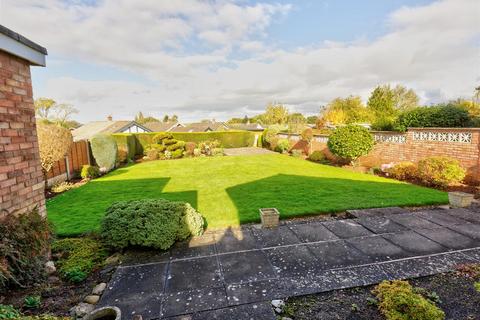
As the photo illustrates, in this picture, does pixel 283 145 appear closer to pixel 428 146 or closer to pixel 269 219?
pixel 428 146

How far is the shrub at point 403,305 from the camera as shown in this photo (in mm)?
2113

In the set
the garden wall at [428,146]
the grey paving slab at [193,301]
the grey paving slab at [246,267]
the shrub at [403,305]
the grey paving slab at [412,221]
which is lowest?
the grey paving slab at [412,221]

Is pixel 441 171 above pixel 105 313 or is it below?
above

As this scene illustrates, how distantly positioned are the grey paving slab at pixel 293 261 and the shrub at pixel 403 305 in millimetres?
869

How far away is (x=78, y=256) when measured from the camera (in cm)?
361

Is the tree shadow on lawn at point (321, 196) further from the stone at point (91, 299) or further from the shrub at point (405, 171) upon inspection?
the stone at point (91, 299)

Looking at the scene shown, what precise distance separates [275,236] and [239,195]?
2.95m

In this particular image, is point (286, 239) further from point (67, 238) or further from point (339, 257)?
point (67, 238)

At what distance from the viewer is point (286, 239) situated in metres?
4.10

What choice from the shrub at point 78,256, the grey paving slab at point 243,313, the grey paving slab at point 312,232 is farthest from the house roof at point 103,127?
the grey paving slab at point 243,313

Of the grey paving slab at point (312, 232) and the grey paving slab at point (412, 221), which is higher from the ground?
the grey paving slab at point (312, 232)

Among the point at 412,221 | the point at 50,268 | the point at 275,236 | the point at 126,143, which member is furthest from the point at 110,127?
Answer: the point at 412,221

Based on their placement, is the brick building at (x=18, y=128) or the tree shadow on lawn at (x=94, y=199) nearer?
the brick building at (x=18, y=128)

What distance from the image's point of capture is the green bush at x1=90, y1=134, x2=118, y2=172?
465 inches
